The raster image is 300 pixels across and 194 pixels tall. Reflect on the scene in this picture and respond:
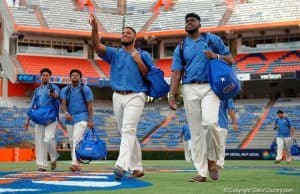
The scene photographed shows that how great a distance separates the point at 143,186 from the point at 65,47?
1681 inches

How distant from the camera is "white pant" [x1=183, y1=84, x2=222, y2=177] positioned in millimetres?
8539

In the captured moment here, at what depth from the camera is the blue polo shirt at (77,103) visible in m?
12.0

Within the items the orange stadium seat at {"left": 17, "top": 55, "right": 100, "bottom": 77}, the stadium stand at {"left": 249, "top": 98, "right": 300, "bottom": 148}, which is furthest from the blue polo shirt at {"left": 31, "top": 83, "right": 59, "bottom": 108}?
the orange stadium seat at {"left": 17, "top": 55, "right": 100, "bottom": 77}

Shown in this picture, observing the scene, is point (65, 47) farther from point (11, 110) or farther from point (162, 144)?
point (162, 144)

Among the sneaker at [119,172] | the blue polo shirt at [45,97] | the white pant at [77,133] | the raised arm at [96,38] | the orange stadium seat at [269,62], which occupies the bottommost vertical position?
the sneaker at [119,172]

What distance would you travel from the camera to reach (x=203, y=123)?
8539 millimetres

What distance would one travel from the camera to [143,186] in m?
7.62

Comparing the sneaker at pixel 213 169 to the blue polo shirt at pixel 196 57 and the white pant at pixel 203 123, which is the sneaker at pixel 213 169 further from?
the blue polo shirt at pixel 196 57

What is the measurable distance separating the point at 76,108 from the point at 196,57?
3946 mm

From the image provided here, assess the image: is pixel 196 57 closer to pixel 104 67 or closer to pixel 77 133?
pixel 77 133

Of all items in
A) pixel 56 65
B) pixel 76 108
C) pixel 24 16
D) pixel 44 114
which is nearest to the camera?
pixel 76 108

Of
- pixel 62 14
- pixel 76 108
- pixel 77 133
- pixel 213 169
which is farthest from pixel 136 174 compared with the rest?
pixel 62 14

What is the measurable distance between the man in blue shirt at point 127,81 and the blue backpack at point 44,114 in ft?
10.3

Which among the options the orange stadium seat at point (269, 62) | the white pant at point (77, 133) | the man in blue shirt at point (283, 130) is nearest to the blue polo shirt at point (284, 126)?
the man in blue shirt at point (283, 130)
